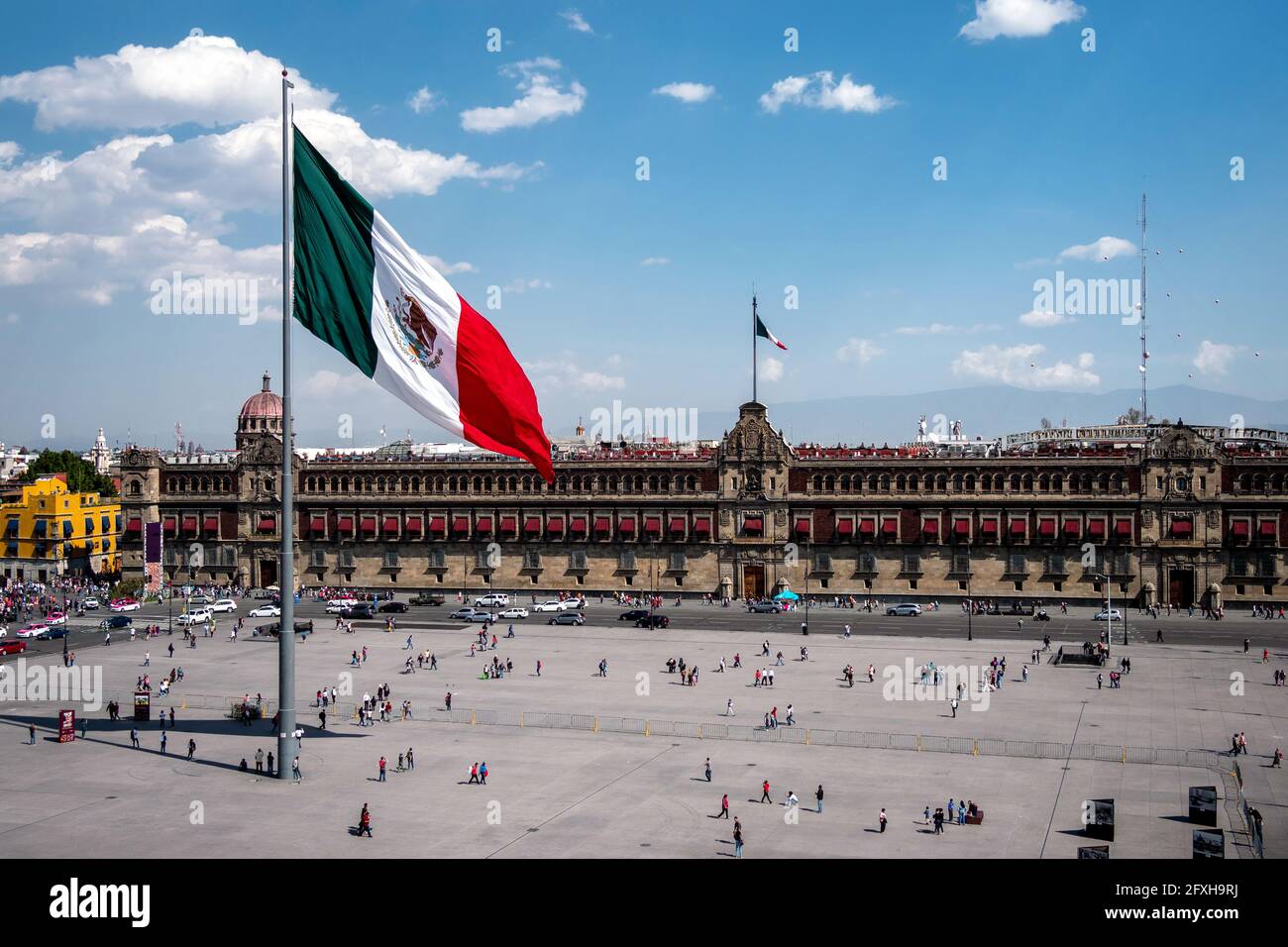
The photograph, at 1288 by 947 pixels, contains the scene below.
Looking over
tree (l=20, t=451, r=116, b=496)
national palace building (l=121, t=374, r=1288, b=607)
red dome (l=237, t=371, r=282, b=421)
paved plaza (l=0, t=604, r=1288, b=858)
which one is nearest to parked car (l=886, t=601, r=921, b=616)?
national palace building (l=121, t=374, r=1288, b=607)

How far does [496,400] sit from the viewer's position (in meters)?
30.4

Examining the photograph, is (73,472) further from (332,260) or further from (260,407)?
(332,260)

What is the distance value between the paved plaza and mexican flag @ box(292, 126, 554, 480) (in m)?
13.1

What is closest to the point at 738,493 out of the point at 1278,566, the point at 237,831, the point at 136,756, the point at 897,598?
the point at 897,598

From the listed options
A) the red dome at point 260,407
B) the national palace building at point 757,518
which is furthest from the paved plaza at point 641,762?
the red dome at point 260,407

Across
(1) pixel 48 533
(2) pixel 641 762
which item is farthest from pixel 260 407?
(2) pixel 641 762

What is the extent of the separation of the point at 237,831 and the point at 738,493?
224 ft

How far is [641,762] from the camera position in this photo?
47.5 m

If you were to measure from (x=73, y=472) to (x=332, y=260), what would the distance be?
13084 cm

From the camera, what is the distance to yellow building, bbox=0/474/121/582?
4793 inches

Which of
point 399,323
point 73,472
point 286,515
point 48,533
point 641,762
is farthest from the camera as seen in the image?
point 73,472

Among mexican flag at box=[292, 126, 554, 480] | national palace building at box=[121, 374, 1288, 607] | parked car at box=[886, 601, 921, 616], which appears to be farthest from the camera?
parked car at box=[886, 601, 921, 616]

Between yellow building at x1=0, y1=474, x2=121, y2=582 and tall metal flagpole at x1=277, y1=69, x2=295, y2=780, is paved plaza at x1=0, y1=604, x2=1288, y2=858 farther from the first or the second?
yellow building at x1=0, y1=474, x2=121, y2=582

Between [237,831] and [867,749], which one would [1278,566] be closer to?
[867,749]
